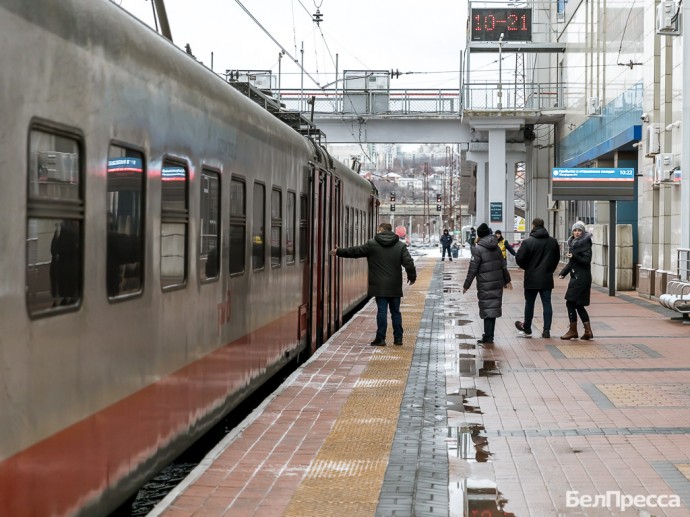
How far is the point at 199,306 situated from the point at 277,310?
3500mm

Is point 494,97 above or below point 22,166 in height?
above

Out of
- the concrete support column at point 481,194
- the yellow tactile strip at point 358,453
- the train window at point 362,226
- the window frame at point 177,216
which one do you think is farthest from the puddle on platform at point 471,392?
the concrete support column at point 481,194

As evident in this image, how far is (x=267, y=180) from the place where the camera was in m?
9.90

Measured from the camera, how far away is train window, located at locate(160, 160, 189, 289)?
6.37 m

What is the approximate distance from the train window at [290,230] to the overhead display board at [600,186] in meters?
13.6

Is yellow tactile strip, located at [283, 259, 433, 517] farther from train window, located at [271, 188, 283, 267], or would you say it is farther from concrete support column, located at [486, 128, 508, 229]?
concrete support column, located at [486, 128, 508, 229]

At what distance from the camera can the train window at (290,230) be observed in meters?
11.4

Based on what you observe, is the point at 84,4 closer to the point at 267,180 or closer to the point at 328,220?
the point at 267,180

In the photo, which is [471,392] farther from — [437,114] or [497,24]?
[497,24]

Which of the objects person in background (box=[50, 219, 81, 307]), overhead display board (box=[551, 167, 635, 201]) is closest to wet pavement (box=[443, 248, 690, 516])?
person in background (box=[50, 219, 81, 307])

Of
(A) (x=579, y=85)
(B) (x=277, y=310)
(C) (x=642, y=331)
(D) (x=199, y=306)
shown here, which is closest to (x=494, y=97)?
(A) (x=579, y=85)

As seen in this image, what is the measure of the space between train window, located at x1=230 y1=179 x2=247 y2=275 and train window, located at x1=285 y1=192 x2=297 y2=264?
2.41 metres

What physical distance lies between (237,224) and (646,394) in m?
4.29

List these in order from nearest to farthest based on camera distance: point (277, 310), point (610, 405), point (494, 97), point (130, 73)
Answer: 1. point (130, 73)
2. point (610, 405)
3. point (277, 310)
4. point (494, 97)
